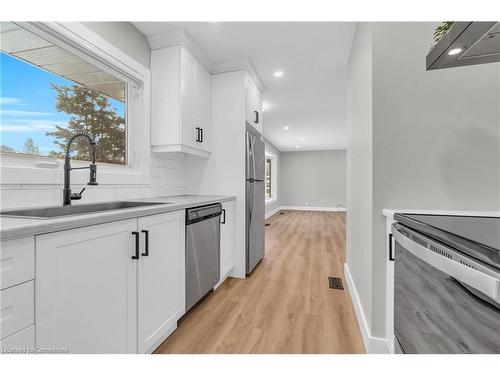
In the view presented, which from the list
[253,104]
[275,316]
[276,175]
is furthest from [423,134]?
[276,175]

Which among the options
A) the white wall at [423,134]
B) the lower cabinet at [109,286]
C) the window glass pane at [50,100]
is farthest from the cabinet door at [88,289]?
the white wall at [423,134]

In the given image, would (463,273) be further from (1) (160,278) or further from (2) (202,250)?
(2) (202,250)

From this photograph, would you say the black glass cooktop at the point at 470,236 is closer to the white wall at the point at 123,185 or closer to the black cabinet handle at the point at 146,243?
the black cabinet handle at the point at 146,243

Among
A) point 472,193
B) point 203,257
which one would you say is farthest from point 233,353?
point 472,193

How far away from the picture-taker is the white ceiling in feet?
6.37

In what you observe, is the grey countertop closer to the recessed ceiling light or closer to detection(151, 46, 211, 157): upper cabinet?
detection(151, 46, 211, 157): upper cabinet

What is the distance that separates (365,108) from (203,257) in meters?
1.70

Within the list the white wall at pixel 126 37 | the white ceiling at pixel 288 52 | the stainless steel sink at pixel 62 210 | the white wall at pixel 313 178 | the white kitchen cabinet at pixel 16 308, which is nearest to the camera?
the white kitchen cabinet at pixel 16 308

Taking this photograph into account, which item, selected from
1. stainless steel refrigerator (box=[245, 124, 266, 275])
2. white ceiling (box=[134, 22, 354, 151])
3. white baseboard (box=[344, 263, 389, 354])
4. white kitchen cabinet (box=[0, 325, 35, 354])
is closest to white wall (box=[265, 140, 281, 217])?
white ceiling (box=[134, 22, 354, 151])

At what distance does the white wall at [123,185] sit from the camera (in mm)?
1218

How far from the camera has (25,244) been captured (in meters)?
0.71

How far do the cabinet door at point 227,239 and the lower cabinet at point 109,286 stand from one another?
737 mm

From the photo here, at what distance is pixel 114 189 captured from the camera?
1752 millimetres

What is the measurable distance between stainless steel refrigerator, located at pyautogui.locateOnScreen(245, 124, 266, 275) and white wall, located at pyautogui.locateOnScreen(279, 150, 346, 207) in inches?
255
